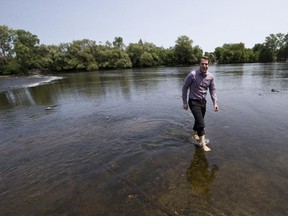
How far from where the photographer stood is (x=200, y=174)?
4.65m

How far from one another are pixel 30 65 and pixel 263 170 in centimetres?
8312

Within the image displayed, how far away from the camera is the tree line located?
235 feet

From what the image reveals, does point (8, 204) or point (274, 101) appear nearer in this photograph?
point (8, 204)

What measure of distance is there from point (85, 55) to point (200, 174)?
82.7 metres

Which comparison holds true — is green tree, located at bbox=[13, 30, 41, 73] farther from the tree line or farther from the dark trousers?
the dark trousers

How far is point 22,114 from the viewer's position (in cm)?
1177

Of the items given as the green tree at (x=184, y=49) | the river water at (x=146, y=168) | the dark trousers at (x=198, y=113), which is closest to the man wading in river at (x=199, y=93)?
the dark trousers at (x=198, y=113)

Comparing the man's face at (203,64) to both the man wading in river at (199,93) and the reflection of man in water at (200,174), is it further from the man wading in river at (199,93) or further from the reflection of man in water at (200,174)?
the reflection of man in water at (200,174)

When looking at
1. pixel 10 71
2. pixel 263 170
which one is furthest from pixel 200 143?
pixel 10 71

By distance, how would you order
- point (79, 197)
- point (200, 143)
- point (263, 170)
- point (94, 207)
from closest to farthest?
1. point (94, 207)
2. point (79, 197)
3. point (263, 170)
4. point (200, 143)

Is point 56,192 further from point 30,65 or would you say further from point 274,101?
point 30,65

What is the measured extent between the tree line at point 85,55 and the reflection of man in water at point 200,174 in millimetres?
79074

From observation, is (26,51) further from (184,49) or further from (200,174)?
(200,174)

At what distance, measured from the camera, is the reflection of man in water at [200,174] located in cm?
412
